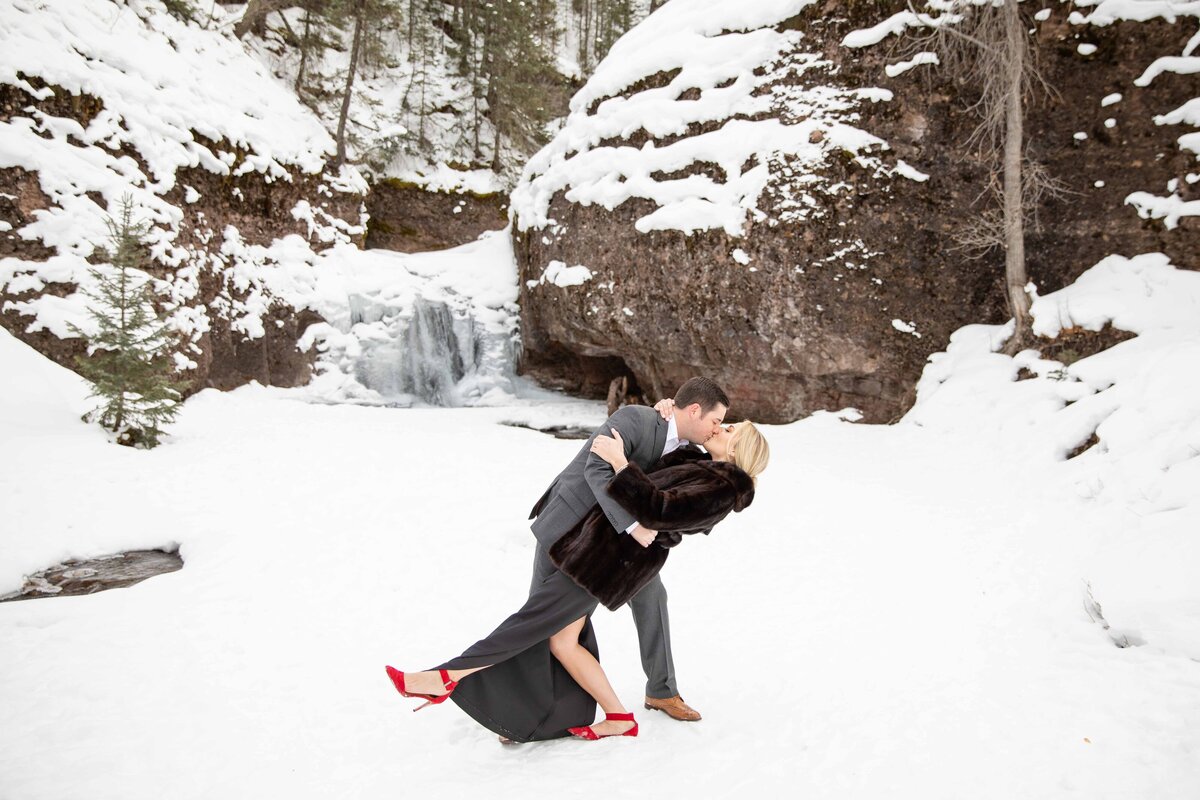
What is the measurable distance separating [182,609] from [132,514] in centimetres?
202

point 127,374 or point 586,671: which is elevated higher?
point 127,374

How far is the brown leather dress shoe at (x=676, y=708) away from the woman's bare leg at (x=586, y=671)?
234 millimetres

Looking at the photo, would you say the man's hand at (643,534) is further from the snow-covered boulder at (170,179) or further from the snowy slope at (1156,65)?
the snow-covered boulder at (170,179)

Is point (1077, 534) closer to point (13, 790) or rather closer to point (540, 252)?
point (13, 790)

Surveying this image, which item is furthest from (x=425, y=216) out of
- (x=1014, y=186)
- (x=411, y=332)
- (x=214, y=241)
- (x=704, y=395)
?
(x=704, y=395)

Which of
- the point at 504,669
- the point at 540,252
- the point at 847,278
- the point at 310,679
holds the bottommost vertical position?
the point at 310,679

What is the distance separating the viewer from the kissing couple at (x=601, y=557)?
253 cm

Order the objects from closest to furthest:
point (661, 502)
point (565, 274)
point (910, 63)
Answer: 1. point (661, 502)
2. point (910, 63)
3. point (565, 274)

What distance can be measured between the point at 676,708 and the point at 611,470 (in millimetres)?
1375

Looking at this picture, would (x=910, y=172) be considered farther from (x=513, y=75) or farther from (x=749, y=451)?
(x=513, y=75)

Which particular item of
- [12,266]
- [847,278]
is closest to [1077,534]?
[847,278]

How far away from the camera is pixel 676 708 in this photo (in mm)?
3084

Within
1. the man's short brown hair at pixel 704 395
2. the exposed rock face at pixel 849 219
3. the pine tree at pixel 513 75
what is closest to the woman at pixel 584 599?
the man's short brown hair at pixel 704 395

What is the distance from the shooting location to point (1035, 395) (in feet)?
24.2
